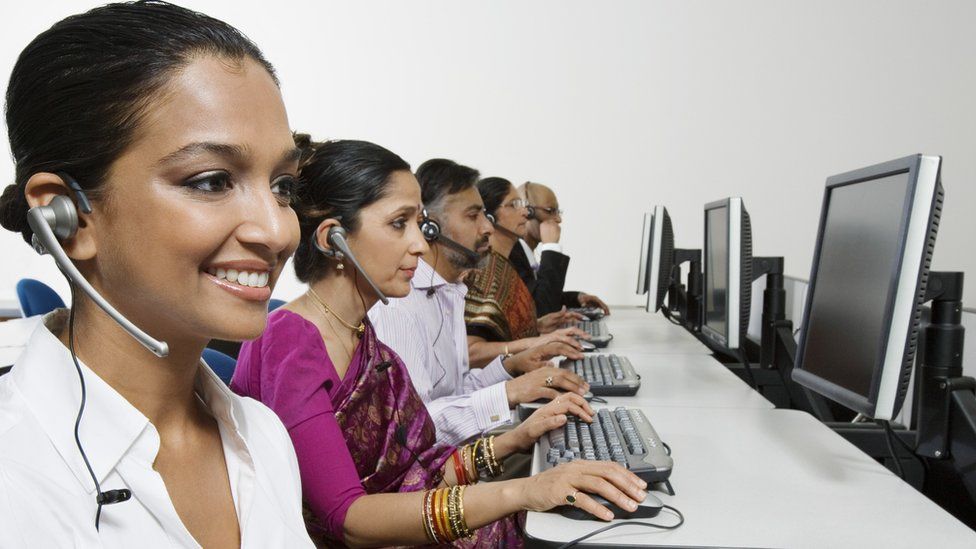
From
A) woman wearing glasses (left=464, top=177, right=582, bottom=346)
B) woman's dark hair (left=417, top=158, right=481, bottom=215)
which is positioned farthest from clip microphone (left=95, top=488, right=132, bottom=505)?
woman wearing glasses (left=464, top=177, right=582, bottom=346)

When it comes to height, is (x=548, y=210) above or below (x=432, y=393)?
above

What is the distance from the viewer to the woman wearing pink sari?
106 cm

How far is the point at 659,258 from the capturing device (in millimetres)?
2879

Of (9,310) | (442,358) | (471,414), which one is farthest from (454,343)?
(9,310)

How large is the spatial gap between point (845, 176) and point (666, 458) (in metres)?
0.57

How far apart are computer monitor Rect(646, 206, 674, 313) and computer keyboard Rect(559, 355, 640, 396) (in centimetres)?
102

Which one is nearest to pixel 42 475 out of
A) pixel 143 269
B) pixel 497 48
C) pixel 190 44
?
pixel 143 269

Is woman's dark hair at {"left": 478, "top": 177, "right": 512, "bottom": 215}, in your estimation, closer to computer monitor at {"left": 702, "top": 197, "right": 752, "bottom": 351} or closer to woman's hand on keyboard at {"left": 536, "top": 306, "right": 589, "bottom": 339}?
woman's hand on keyboard at {"left": 536, "top": 306, "right": 589, "bottom": 339}

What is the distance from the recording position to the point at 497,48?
4234mm

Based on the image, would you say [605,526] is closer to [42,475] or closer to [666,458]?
[666,458]

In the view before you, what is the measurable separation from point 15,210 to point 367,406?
0.71 meters

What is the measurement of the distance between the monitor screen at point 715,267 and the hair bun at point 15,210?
5.10 feet

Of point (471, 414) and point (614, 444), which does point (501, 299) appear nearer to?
point (471, 414)

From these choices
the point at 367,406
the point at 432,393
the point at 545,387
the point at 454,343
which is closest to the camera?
the point at 367,406
